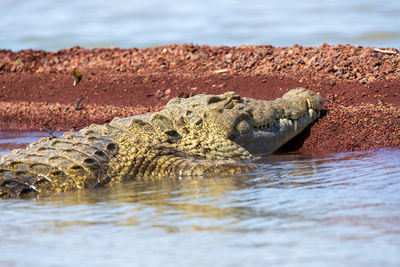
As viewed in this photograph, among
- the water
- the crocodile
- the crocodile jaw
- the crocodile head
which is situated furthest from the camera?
the crocodile jaw

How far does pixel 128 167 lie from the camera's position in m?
6.68

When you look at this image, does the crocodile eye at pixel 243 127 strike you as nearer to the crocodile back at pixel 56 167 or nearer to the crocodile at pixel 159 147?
the crocodile at pixel 159 147

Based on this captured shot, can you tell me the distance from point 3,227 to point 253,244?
219 cm

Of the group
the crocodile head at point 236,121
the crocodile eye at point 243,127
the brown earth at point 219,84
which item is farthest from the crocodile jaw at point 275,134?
the brown earth at point 219,84

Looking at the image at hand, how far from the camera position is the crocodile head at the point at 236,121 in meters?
7.28

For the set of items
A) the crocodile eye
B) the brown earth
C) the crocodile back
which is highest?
the brown earth

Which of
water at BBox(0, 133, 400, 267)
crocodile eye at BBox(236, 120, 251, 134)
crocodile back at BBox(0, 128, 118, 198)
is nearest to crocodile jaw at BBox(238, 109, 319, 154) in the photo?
crocodile eye at BBox(236, 120, 251, 134)

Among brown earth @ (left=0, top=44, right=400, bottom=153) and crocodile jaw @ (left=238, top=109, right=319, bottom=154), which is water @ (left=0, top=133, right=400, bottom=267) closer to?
crocodile jaw @ (left=238, top=109, right=319, bottom=154)

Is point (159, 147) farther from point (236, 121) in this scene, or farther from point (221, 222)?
point (221, 222)

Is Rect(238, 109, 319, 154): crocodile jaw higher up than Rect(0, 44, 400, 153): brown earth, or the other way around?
Rect(0, 44, 400, 153): brown earth

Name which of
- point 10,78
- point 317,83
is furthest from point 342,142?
point 10,78

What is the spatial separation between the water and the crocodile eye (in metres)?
1.14

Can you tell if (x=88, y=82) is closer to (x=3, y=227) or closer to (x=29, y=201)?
(x=29, y=201)

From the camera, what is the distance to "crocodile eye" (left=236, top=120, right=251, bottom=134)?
7559mm
